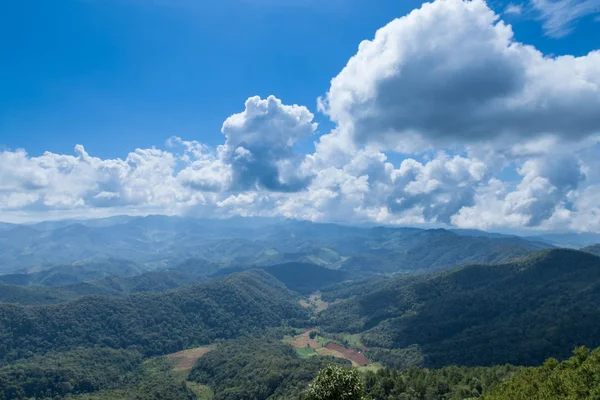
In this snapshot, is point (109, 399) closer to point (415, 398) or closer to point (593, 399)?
point (415, 398)

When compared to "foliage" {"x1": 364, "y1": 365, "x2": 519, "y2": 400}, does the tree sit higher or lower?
higher

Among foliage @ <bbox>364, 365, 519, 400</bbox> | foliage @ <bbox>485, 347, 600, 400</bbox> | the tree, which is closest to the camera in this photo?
the tree

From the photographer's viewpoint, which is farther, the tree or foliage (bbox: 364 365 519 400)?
foliage (bbox: 364 365 519 400)

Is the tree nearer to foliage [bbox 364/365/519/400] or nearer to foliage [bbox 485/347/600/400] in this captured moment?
foliage [bbox 485/347/600/400]

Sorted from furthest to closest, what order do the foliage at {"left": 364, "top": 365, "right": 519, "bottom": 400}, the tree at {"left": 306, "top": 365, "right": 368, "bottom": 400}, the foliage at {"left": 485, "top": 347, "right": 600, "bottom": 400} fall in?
the foliage at {"left": 364, "top": 365, "right": 519, "bottom": 400}, the foliage at {"left": 485, "top": 347, "right": 600, "bottom": 400}, the tree at {"left": 306, "top": 365, "right": 368, "bottom": 400}

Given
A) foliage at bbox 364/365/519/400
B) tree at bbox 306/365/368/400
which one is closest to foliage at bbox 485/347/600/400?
tree at bbox 306/365/368/400

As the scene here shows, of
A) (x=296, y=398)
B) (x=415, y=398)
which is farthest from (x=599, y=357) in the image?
(x=296, y=398)

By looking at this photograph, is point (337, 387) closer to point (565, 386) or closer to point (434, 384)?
point (565, 386)

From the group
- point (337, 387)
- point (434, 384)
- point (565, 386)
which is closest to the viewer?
point (337, 387)

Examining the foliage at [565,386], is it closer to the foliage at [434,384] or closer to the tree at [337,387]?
the tree at [337,387]

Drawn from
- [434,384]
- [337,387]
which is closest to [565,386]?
[337,387]

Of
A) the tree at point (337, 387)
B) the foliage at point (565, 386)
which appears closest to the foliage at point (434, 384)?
the foliage at point (565, 386)
